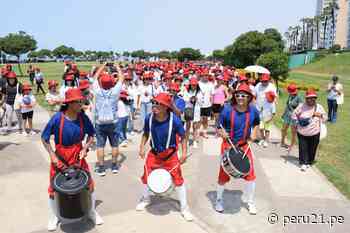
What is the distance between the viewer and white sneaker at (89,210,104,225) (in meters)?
4.67

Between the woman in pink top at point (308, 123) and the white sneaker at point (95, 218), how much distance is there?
4285 mm

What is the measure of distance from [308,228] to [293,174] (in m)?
2.15

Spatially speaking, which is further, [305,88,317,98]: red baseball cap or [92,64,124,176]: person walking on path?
[305,88,317,98]: red baseball cap

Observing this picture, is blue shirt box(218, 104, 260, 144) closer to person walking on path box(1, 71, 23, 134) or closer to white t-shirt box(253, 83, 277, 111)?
white t-shirt box(253, 83, 277, 111)

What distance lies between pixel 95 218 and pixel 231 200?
2126mm

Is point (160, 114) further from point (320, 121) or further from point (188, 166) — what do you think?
point (320, 121)

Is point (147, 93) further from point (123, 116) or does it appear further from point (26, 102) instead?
point (26, 102)

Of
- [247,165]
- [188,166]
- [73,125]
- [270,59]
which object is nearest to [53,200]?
[73,125]

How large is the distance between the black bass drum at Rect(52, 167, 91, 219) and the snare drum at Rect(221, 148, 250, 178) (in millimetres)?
1827

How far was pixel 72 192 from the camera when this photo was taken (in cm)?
400

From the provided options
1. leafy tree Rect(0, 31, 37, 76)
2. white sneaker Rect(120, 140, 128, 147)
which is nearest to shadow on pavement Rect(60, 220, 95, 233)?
white sneaker Rect(120, 140, 128, 147)

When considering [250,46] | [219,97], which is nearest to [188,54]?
[250,46]

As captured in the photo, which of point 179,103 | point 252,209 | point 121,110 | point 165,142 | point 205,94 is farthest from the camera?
point 205,94

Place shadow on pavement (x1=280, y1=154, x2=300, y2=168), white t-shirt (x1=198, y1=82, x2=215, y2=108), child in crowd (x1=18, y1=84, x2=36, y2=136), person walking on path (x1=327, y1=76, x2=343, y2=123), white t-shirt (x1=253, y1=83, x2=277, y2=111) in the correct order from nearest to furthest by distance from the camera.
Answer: shadow on pavement (x1=280, y1=154, x2=300, y2=168), white t-shirt (x1=253, y1=83, x2=277, y2=111), white t-shirt (x1=198, y1=82, x2=215, y2=108), child in crowd (x1=18, y1=84, x2=36, y2=136), person walking on path (x1=327, y1=76, x2=343, y2=123)
